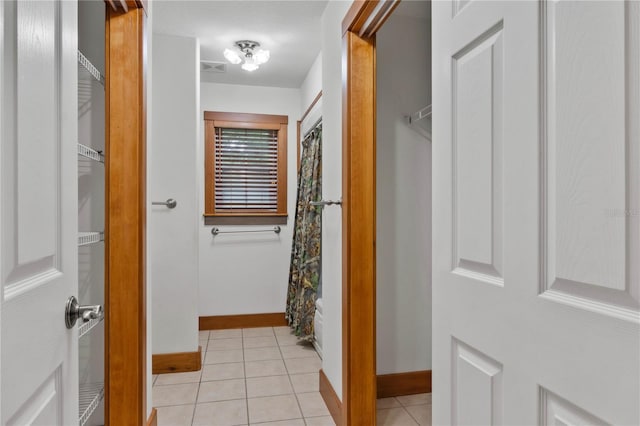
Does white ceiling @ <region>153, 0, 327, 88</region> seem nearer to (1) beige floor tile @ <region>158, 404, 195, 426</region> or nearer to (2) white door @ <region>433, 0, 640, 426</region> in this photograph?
(2) white door @ <region>433, 0, 640, 426</region>

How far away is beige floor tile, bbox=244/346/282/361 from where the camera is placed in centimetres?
307

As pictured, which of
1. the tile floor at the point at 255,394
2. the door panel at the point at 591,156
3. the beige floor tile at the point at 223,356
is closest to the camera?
the door panel at the point at 591,156

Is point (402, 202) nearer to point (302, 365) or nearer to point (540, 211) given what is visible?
point (302, 365)

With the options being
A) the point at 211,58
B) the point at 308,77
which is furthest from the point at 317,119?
the point at 211,58

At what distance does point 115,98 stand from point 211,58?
183cm

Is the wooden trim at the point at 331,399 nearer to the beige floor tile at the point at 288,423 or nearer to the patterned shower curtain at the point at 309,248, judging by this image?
the beige floor tile at the point at 288,423

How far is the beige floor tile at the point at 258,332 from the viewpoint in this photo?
365 centimetres

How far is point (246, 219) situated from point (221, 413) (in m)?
2.01

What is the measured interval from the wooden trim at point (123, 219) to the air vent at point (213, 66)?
1714 millimetres

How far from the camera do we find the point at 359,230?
6.41ft

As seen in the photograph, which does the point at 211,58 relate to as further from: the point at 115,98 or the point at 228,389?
the point at 228,389

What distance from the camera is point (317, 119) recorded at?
10.6 ft

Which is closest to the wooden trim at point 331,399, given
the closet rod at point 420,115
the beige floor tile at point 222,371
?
the beige floor tile at point 222,371

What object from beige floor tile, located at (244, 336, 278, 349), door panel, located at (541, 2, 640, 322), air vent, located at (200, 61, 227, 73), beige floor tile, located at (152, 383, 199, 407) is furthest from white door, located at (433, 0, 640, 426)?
air vent, located at (200, 61, 227, 73)
